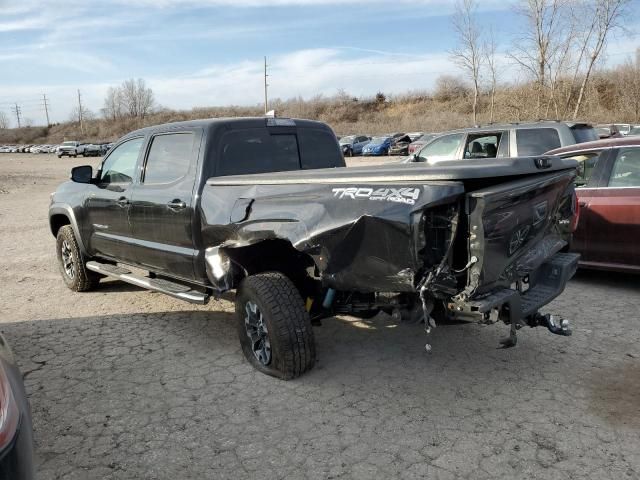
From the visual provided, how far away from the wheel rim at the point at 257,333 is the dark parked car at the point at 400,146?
35079mm

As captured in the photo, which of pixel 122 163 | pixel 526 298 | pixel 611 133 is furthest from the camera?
pixel 611 133

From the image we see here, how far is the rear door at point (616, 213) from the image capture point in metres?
5.71

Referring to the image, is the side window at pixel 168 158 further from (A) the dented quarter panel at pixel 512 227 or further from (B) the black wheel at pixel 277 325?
(A) the dented quarter panel at pixel 512 227

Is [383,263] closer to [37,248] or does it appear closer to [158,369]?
[158,369]

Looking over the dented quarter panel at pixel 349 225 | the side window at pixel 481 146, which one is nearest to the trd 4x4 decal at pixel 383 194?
the dented quarter panel at pixel 349 225

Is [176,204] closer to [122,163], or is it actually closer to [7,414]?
[122,163]

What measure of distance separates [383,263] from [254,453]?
1.31 metres

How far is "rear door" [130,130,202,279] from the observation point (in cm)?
463

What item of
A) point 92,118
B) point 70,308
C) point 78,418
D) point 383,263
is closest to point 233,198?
point 383,263

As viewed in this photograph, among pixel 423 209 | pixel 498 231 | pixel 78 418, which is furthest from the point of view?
pixel 78 418

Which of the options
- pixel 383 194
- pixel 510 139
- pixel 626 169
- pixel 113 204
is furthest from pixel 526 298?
pixel 510 139

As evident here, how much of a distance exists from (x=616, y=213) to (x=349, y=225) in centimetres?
390

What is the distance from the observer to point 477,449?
306cm

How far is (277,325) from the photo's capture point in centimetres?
379
